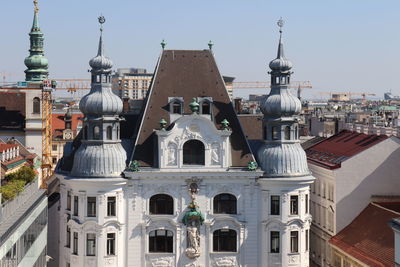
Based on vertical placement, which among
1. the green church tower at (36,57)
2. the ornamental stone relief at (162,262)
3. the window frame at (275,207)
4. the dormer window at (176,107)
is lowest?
the ornamental stone relief at (162,262)

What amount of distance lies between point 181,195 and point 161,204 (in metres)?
2.13

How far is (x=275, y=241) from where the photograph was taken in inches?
3378

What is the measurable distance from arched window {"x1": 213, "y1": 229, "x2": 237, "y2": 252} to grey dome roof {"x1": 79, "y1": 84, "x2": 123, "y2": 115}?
1546cm

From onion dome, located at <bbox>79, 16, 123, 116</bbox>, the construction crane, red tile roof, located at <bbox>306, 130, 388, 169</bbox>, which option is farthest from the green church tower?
onion dome, located at <bbox>79, 16, 123, 116</bbox>

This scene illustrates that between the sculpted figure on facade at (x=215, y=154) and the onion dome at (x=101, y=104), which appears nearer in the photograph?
the onion dome at (x=101, y=104)

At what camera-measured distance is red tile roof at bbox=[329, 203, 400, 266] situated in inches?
3282

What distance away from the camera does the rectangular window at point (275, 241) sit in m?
85.8

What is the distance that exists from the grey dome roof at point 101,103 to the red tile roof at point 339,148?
27650mm

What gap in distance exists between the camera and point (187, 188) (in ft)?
281

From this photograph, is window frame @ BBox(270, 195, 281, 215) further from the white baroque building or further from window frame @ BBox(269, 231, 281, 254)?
window frame @ BBox(269, 231, 281, 254)

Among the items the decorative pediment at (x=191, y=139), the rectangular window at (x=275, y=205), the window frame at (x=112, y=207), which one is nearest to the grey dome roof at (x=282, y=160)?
the rectangular window at (x=275, y=205)

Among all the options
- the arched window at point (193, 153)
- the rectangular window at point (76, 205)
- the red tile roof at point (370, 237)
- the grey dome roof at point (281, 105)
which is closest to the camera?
the red tile roof at point (370, 237)

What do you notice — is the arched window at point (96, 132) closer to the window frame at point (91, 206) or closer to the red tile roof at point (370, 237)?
the window frame at point (91, 206)

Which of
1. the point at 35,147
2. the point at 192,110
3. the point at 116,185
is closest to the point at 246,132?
the point at 192,110
